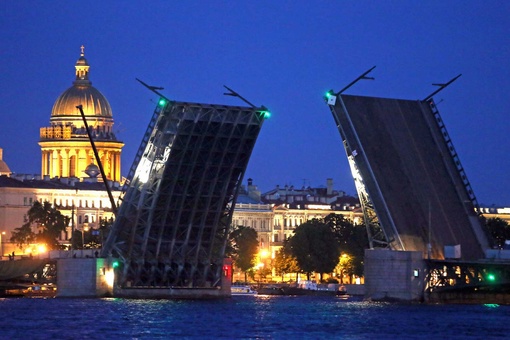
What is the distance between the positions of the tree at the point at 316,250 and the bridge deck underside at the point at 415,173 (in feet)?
150

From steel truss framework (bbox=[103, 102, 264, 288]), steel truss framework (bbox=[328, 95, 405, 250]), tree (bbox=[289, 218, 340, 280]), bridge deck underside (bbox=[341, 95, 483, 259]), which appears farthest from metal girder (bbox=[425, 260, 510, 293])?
tree (bbox=[289, 218, 340, 280])

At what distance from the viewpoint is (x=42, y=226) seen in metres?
166

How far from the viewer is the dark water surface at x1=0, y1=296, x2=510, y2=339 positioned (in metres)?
75.2

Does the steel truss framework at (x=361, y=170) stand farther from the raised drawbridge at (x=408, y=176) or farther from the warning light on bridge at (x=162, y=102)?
→ the warning light on bridge at (x=162, y=102)

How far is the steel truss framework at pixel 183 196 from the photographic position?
93938mm

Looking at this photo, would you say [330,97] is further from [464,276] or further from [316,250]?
[316,250]

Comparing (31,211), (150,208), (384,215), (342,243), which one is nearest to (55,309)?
(150,208)

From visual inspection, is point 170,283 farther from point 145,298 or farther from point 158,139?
point 158,139

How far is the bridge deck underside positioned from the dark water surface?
10.1 ft

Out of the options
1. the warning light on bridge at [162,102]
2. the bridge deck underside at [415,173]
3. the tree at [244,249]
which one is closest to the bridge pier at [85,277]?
the warning light on bridge at [162,102]

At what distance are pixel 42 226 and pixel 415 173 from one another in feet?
236

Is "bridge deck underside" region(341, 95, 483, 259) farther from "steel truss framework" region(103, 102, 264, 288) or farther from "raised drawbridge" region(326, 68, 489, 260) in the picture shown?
"steel truss framework" region(103, 102, 264, 288)

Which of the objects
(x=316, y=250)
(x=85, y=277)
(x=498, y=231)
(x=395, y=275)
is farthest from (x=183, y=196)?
(x=316, y=250)

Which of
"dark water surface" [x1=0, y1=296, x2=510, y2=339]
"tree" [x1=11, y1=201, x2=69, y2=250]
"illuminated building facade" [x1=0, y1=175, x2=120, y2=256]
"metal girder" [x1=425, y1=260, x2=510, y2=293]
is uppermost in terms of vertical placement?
"illuminated building facade" [x1=0, y1=175, x2=120, y2=256]
